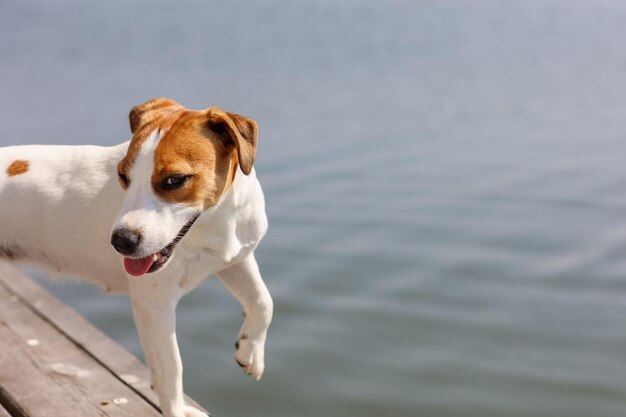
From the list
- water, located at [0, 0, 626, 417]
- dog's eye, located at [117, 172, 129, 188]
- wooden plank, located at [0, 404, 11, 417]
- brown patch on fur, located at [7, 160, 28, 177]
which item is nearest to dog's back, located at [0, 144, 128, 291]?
brown patch on fur, located at [7, 160, 28, 177]

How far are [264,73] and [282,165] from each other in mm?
5301

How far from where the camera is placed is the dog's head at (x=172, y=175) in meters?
3.13

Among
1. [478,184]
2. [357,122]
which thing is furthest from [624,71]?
[478,184]

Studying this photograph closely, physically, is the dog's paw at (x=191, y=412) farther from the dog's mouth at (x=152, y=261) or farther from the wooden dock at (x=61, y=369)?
the dog's mouth at (x=152, y=261)

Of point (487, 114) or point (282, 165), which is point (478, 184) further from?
point (487, 114)

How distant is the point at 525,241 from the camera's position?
714 cm

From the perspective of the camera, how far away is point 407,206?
8.00m

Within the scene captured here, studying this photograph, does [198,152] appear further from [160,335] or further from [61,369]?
[61,369]

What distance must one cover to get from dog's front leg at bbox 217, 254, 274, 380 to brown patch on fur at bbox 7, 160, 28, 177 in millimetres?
914

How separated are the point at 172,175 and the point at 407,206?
16.4ft

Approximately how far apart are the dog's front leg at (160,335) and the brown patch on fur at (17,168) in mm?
698

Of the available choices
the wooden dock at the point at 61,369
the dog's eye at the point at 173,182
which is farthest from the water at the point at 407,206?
the dog's eye at the point at 173,182

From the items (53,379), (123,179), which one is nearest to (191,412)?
(53,379)

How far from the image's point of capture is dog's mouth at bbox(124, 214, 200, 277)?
3258mm
